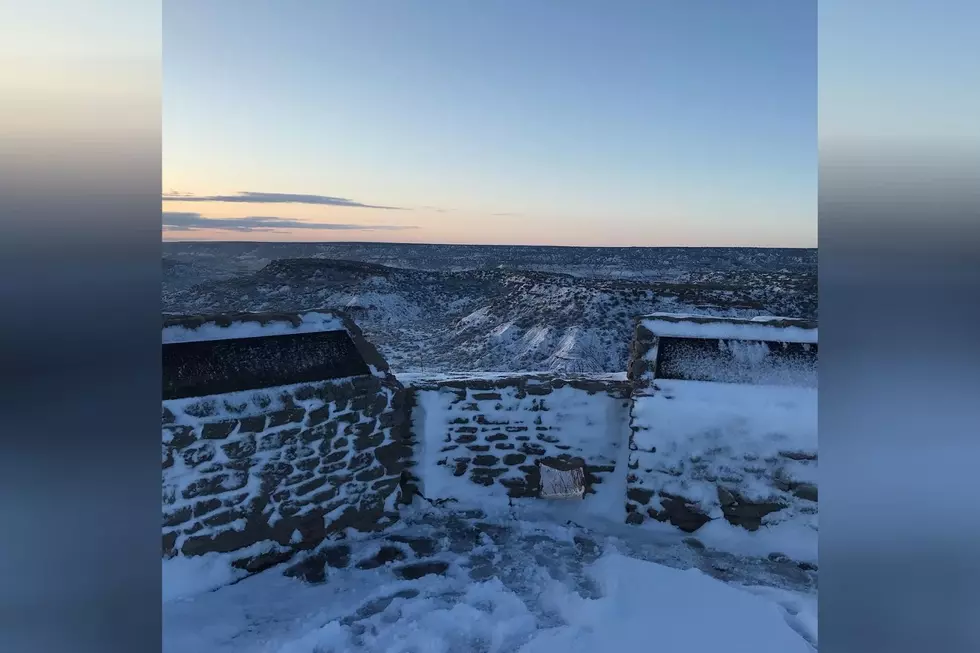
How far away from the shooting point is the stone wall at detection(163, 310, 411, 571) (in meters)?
4.02

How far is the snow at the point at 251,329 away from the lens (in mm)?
4289

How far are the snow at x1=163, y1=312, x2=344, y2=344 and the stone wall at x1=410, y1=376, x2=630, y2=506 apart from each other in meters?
1.02

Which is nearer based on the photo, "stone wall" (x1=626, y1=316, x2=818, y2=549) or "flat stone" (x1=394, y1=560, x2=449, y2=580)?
"flat stone" (x1=394, y1=560, x2=449, y2=580)

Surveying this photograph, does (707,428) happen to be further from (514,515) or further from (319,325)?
(319,325)

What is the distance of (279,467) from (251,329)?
3.56 ft

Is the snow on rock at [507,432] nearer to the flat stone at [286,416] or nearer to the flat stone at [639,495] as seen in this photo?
the flat stone at [639,495]

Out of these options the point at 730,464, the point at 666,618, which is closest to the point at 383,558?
the point at 666,618

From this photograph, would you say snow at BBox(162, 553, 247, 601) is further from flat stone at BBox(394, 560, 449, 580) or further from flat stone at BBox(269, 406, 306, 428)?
flat stone at BBox(394, 560, 449, 580)
